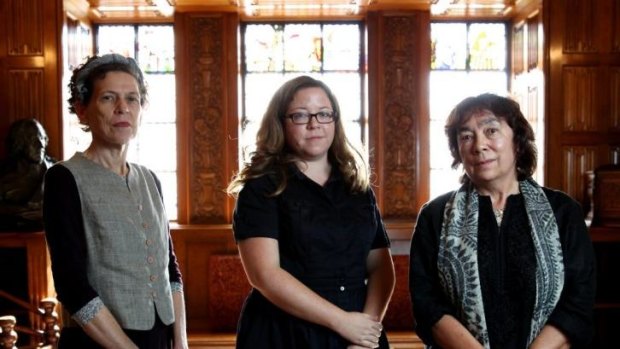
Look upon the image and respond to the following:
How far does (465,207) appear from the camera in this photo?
2205 millimetres

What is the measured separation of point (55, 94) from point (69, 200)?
3.78 metres

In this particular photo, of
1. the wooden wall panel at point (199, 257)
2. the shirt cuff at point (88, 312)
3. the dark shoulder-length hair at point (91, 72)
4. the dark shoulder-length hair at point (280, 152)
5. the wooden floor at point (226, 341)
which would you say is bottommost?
the wooden floor at point (226, 341)

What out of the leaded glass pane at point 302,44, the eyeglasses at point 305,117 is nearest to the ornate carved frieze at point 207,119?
Answer: the leaded glass pane at point 302,44

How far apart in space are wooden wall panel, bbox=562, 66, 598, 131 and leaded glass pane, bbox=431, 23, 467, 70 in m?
1.11

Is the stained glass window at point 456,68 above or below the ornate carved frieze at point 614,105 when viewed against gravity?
above

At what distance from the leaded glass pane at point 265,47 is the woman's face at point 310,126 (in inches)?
169

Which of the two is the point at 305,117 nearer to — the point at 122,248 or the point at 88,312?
the point at 122,248

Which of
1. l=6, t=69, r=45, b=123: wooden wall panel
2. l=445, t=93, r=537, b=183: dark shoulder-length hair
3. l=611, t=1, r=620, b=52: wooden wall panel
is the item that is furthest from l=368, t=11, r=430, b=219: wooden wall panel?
l=445, t=93, r=537, b=183: dark shoulder-length hair

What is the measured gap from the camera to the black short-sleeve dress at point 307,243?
→ 207cm

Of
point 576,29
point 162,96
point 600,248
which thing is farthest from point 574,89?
point 162,96

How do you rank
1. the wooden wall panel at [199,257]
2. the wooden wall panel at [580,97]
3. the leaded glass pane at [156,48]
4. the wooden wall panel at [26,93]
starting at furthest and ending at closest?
the leaded glass pane at [156,48], the wooden wall panel at [199,257], the wooden wall panel at [580,97], the wooden wall panel at [26,93]

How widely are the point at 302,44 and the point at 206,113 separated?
1.05 metres

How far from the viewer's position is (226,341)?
18.3 feet

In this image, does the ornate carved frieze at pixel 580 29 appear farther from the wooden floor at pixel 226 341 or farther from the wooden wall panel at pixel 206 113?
the wooden wall panel at pixel 206 113
